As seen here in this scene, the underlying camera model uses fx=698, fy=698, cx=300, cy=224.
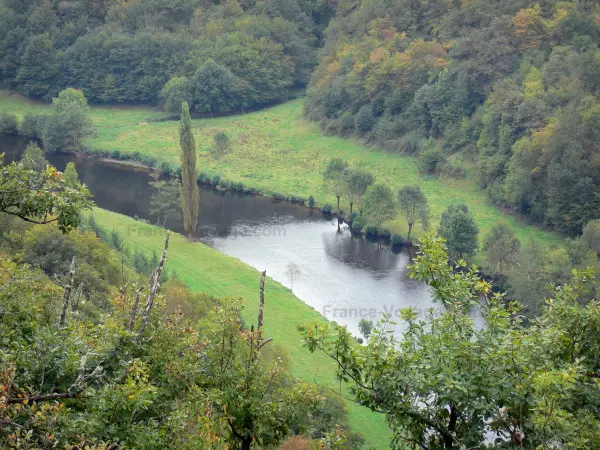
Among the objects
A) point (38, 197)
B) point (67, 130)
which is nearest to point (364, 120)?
point (67, 130)

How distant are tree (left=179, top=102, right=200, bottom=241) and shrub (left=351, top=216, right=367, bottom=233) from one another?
12514mm

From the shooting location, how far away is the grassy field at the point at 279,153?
5991cm

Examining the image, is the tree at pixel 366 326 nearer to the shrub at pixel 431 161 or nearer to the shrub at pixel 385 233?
the shrub at pixel 385 233

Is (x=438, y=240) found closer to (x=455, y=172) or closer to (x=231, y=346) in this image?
(x=231, y=346)

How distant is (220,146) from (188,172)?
24.2m

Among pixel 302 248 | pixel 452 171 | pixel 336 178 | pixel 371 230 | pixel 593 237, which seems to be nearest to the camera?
pixel 593 237

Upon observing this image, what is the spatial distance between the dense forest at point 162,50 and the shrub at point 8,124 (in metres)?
14.6

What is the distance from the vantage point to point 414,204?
52.1 m

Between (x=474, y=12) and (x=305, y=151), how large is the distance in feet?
76.6

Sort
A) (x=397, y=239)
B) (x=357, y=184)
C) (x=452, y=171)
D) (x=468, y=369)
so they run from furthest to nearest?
(x=452, y=171) → (x=357, y=184) → (x=397, y=239) → (x=468, y=369)

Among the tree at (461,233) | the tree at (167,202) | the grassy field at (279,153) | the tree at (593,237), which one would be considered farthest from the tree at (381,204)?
the tree at (167,202)

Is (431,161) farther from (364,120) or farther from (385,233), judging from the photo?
(385,233)

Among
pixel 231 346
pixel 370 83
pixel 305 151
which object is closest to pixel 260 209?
pixel 305 151

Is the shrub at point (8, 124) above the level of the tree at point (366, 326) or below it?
below
